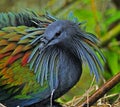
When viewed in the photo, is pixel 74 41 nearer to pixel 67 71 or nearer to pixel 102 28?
pixel 67 71

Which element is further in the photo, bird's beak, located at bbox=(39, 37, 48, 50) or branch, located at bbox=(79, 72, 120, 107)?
bird's beak, located at bbox=(39, 37, 48, 50)

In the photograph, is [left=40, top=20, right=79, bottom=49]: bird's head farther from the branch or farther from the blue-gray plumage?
the branch

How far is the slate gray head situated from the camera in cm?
289

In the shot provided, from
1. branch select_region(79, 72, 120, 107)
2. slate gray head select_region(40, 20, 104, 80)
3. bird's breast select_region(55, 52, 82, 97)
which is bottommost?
branch select_region(79, 72, 120, 107)

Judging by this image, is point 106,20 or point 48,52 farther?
point 106,20

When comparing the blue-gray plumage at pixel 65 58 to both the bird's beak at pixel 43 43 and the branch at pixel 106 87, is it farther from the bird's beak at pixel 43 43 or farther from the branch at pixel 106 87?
the branch at pixel 106 87

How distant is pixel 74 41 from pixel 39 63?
208 millimetres

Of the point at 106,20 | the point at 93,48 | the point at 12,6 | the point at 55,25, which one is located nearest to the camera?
the point at 55,25

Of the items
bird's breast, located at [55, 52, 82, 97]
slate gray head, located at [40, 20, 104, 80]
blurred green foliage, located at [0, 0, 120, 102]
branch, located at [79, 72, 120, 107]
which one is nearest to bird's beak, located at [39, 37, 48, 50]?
slate gray head, located at [40, 20, 104, 80]

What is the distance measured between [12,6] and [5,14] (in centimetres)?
282

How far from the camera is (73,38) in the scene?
9.92 feet

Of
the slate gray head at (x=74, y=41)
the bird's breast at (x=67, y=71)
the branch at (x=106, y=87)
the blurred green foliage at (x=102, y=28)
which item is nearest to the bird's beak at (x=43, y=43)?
the slate gray head at (x=74, y=41)

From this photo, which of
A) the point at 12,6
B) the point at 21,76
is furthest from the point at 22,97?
the point at 12,6

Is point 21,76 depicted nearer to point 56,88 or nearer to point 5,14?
point 56,88
